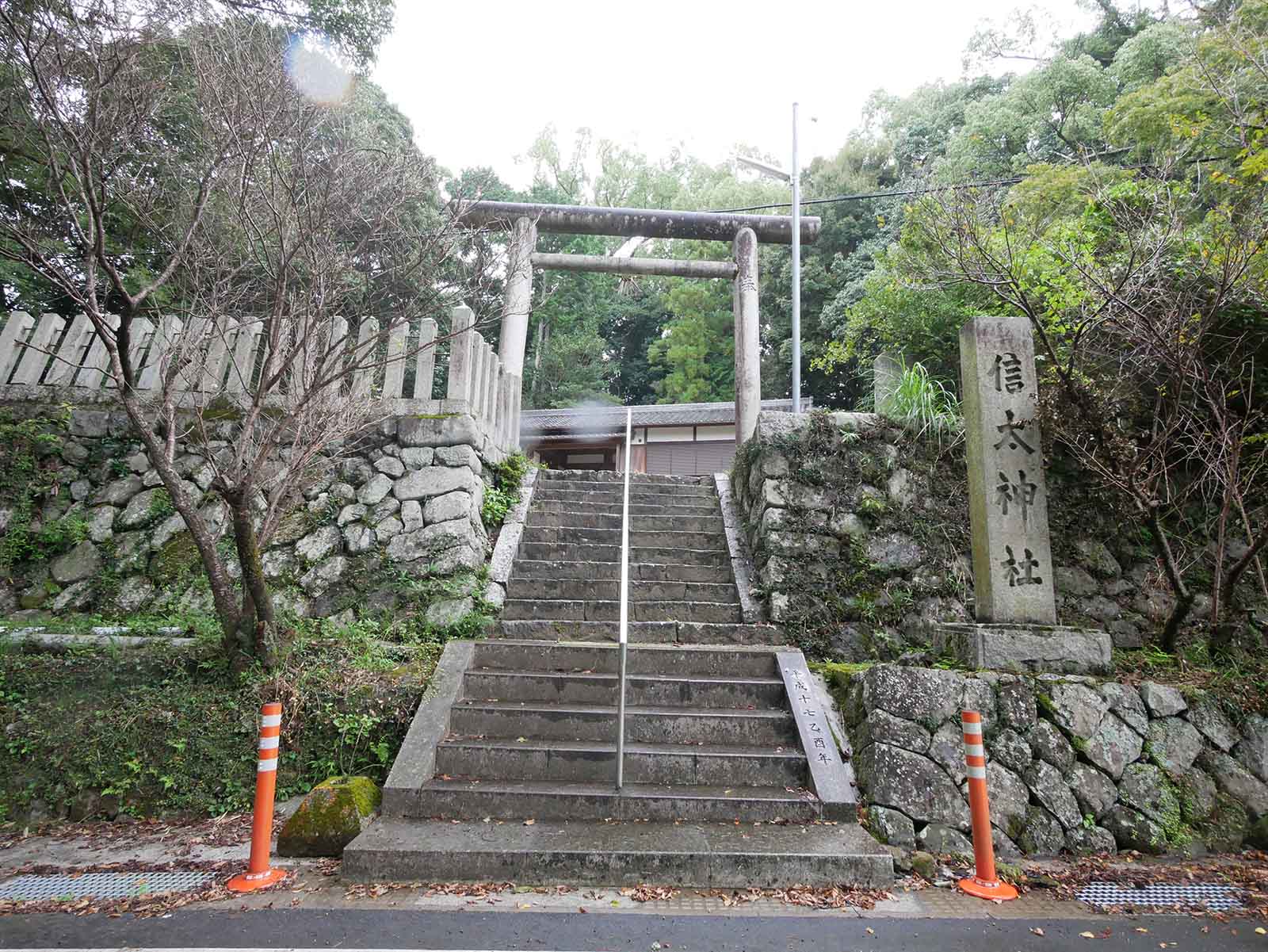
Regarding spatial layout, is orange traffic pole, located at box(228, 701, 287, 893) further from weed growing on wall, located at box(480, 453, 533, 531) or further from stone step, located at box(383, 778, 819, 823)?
weed growing on wall, located at box(480, 453, 533, 531)

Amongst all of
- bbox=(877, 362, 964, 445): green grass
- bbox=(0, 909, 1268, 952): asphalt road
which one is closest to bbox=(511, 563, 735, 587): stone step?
bbox=(877, 362, 964, 445): green grass

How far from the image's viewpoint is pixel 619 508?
7480 mm

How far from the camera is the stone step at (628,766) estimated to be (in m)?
3.99

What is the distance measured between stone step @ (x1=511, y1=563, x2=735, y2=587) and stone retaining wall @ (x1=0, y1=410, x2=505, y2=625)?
53cm

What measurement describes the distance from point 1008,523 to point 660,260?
7.07 m

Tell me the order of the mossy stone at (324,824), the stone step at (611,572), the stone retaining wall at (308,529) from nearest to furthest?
1. the mossy stone at (324,824)
2. the stone retaining wall at (308,529)
3. the stone step at (611,572)

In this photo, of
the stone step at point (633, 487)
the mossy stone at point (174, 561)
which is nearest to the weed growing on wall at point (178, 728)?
the mossy stone at point (174, 561)

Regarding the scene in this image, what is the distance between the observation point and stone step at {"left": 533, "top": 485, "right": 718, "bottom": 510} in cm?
770

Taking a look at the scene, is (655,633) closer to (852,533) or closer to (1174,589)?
(852,533)

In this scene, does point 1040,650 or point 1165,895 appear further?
point 1040,650

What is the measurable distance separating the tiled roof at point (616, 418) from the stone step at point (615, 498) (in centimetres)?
913

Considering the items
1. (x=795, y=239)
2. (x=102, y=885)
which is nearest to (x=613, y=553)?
(x=102, y=885)

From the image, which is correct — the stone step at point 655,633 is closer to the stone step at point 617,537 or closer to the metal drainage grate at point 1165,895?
the stone step at point 617,537

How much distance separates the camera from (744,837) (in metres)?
3.48
